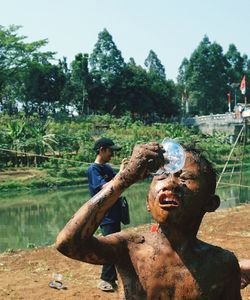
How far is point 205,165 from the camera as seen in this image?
1.66 meters

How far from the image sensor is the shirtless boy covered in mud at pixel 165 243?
5.03 feet

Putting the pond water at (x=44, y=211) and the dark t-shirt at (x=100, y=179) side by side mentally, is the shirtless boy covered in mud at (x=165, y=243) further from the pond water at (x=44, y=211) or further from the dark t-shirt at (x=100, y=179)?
the pond water at (x=44, y=211)

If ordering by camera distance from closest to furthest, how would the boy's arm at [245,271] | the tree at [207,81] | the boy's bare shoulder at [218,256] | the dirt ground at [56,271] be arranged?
the boy's bare shoulder at [218,256] < the boy's arm at [245,271] < the dirt ground at [56,271] < the tree at [207,81]

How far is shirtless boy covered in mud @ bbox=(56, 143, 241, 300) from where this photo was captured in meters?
1.53

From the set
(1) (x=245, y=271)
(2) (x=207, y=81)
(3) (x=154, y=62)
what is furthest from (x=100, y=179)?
(3) (x=154, y=62)

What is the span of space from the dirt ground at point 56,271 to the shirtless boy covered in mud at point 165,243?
3.54m

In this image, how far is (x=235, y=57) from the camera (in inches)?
2702

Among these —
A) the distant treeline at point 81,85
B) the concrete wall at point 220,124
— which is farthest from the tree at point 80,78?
the concrete wall at point 220,124

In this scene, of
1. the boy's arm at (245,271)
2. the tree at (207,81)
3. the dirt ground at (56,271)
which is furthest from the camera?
the tree at (207,81)

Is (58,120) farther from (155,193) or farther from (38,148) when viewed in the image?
(155,193)

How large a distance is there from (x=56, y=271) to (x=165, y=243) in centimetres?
494

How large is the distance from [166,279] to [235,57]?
229 ft

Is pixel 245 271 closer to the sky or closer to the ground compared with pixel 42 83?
closer to the ground

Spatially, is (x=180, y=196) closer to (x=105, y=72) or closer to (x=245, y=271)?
(x=245, y=271)
